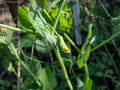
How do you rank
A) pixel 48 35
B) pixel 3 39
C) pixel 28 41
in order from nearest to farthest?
pixel 48 35 < pixel 3 39 < pixel 28 41

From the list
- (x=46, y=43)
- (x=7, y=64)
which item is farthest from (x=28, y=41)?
(x=46, y=43)

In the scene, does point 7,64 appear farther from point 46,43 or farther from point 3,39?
point 46,43

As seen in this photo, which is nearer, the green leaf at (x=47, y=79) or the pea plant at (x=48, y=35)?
the pea plant at (x=48, y=35)

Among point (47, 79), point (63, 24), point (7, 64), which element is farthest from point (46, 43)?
point (7, 64)

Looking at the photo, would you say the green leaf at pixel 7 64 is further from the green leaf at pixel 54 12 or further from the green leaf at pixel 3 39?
the green leaf at pixel 54 12

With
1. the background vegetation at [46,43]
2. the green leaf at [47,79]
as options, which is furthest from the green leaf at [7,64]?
Answer: the green leaf at [47,79]

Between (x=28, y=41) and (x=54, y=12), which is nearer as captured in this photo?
(x=54, y=12)

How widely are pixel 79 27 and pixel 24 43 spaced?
3.32ft

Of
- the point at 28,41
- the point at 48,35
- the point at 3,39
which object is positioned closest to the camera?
the point at 48,35

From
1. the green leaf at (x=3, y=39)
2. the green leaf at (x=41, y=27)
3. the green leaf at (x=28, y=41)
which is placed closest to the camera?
the green leaf at (x=41, y=27)

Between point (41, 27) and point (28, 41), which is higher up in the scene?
point (41, 27)

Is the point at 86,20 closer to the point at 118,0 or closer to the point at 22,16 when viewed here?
the point at 118,0

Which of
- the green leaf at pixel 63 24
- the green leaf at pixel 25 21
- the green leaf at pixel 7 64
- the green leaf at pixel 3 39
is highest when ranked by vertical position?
the green leaf at pixel 25 21

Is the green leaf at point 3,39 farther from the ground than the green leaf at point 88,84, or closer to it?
farther from the ground
